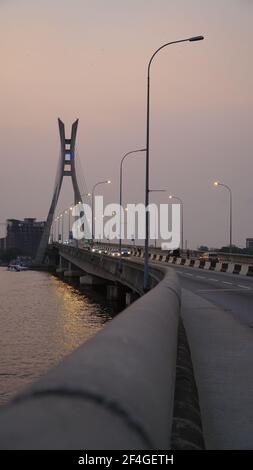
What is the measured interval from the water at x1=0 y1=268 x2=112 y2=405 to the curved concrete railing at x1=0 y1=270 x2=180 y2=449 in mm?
10473

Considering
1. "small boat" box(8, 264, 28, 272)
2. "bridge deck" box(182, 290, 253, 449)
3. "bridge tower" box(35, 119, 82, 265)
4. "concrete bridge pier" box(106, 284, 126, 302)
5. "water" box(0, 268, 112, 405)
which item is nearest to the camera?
"bridge deck" box(182, 290, 253, 449)

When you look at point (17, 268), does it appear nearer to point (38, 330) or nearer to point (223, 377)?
point (38, 330)

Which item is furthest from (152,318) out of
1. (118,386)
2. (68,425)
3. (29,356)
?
(29,356)

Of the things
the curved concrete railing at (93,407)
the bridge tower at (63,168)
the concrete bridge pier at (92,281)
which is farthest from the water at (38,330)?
the bridge tower at (63,168)

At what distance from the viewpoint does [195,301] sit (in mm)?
21656

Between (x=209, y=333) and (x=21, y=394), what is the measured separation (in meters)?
10.8

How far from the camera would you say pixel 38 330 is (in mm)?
38656

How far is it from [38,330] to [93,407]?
36.6 m

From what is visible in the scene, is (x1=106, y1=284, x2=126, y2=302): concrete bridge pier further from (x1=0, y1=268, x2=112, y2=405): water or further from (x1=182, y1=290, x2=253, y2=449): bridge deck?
(x1=182, y1=290, x2=253, y2=449): bridge deck

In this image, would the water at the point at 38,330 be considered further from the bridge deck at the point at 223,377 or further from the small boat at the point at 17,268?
the small boat at the point at 17,268

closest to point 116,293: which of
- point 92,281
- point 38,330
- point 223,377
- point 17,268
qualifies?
point 92,281

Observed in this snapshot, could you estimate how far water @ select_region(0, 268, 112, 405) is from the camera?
2453 cm

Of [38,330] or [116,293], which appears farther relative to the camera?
[116,293]

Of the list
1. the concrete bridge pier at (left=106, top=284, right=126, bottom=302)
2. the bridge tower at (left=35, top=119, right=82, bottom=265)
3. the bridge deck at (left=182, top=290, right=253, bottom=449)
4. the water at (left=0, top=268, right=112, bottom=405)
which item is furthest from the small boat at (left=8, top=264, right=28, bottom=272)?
the bridge deck at (left=182, top=290, right=253, bottom=449)
